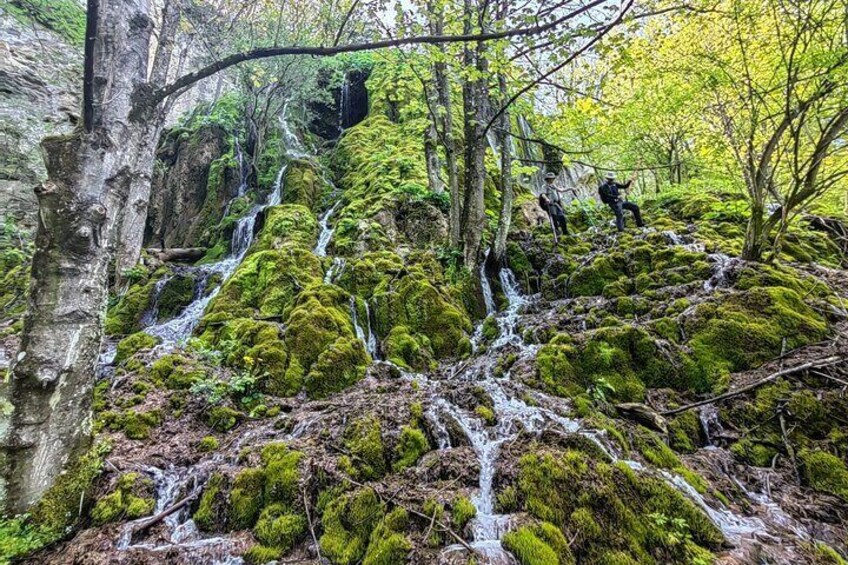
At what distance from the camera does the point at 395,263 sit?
30.8 feet

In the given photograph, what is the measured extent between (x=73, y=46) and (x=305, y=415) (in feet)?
67.2

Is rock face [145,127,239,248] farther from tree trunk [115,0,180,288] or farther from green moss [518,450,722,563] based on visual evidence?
green moss [518,450,722,563]

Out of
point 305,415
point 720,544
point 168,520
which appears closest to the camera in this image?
point 720,544

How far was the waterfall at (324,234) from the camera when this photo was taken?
11.0 metres

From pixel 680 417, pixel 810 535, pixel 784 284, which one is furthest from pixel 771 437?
pixel 784 284

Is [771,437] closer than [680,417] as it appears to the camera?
Yes

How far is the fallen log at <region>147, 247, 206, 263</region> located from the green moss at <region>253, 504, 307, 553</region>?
472 inches

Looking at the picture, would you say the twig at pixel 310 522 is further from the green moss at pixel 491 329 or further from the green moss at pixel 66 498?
the green moss at pixel 491 329

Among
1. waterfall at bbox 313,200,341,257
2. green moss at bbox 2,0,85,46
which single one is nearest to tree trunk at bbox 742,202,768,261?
waterfall at bbox 313,200,341,257

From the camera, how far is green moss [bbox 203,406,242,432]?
512 cm

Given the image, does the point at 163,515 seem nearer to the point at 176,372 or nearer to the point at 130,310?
the point at 176,372

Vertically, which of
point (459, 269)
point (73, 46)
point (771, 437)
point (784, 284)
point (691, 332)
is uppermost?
point (73, 46)

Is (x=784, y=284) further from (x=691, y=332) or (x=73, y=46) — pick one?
(x=73, y=46)

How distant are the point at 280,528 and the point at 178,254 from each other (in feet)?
41.6
